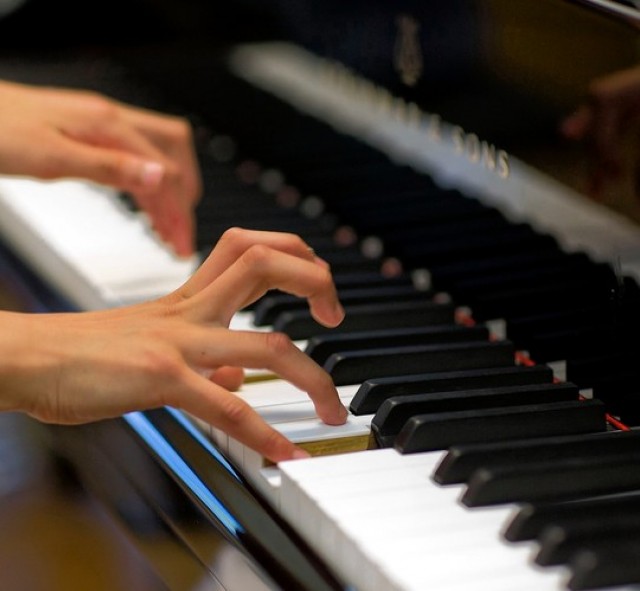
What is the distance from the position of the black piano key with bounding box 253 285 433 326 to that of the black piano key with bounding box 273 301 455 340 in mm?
30

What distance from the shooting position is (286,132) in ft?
6.67

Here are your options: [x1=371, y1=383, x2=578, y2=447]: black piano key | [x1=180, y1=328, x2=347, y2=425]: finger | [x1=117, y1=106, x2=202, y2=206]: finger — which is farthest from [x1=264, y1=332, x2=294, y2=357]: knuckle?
[x1=117, y1=106, x2=202, y2=206]: finger

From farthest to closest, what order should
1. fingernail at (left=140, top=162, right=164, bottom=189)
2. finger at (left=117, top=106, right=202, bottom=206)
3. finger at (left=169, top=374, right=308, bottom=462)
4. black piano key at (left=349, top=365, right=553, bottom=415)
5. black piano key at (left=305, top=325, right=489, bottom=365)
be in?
finger at (left=117, top=106, right=202, bottom=206), fingernail at (left=140, top=162, right=164, bottom=189), black piano key at (left=305, top=325, right=489, bottom=365), black piano key at (left=349, top=365, right=553, bottom=415), finger at (left=169, top=374, right=308, bottom=462)

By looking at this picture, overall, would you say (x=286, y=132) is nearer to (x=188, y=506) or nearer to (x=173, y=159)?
(x=173, y=159)

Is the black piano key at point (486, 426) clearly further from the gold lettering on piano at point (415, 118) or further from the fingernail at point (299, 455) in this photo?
the gold lettering on piano at point (415, 118)

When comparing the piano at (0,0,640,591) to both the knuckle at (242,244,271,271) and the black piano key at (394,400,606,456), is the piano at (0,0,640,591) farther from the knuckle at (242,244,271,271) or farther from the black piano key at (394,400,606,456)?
the knuckle at (242,244,271,271)

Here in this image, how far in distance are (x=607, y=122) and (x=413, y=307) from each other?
12.3 inches

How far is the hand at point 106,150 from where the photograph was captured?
5.59 ft

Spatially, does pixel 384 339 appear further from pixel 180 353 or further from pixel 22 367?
pixel 22 367

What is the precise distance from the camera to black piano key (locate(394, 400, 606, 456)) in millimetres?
1115

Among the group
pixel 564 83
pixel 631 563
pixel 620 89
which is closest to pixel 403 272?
pixel 564 83

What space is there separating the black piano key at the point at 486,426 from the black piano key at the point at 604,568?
228 mm

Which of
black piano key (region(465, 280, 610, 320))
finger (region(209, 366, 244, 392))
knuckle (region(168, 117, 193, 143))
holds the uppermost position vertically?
black piano key (region(465, 280, 610, 320))

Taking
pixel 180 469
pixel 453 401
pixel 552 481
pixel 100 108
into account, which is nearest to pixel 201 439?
pixel 180 469
